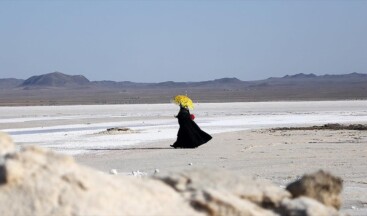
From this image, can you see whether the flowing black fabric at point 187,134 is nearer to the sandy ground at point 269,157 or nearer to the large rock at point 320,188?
the sandy ground at point 269,157

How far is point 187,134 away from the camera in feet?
73.7

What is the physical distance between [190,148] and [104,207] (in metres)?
16.7

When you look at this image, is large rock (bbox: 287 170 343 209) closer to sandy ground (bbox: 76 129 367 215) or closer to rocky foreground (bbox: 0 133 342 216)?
rocky foreground (bbox: 0 133 342 216)

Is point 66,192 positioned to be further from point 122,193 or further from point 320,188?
point 320,188

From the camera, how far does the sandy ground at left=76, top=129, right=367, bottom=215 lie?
1527cm

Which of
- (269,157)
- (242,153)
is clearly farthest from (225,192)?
(242,153)

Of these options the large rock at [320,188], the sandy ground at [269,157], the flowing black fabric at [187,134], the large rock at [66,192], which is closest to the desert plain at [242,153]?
the sandy ground at [269,157]

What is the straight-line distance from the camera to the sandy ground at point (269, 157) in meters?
15.3

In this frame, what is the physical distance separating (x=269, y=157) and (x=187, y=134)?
372 cm

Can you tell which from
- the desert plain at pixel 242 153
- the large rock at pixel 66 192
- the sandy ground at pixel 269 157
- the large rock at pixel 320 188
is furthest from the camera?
the desert plain at pixel 242 153

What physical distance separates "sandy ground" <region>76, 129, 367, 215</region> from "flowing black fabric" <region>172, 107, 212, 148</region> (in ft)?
0.94

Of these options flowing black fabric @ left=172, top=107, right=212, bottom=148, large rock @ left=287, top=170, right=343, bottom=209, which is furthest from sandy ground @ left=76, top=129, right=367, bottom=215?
large rock @ left=287, top=170, right=343, bottom=209

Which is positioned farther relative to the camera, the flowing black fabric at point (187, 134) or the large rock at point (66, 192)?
the flowing black fabric at point (187, 134)

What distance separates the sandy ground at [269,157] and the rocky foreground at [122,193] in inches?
173
